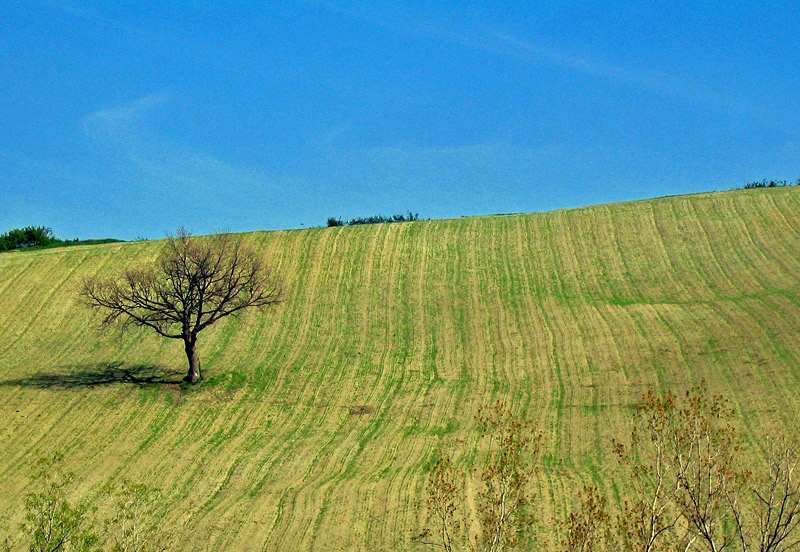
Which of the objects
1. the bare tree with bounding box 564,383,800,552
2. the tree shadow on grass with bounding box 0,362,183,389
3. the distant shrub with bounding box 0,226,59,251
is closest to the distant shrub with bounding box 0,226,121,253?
the distant shrub with bounding box 0,226,59,251

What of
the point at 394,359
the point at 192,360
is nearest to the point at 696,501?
the point at 394,359

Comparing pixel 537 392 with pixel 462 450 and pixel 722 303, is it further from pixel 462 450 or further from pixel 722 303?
pixel 722 303

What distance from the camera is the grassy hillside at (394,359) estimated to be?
107ft

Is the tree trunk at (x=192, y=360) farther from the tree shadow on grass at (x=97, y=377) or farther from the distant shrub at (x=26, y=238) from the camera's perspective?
the distant shrub at (x=26, y=238)

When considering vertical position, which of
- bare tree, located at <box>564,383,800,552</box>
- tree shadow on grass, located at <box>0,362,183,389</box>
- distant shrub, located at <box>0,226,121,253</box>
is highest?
distant shrub, located at <box>0,226,121,253</box>

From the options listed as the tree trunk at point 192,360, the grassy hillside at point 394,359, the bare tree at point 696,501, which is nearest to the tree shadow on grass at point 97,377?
the grassy hillside at point 394,359

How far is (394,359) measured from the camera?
48.6m

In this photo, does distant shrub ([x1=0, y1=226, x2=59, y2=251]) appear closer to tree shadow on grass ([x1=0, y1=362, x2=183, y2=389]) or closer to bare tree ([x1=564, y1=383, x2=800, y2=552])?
tree shadow on grass ([x1=0, y1=362, x2=183, y2=389])

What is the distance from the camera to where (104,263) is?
219 ft

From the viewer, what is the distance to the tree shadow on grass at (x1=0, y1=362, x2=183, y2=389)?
45625 millimetres

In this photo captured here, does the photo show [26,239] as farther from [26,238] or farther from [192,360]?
[192,360]

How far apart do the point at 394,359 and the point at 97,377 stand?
681 inches

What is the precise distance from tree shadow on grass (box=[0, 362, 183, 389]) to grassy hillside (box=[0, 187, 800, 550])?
0.56 feet

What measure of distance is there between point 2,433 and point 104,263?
29.8 metres
